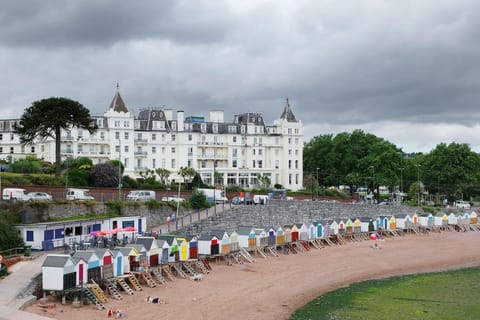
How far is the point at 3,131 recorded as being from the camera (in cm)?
8625

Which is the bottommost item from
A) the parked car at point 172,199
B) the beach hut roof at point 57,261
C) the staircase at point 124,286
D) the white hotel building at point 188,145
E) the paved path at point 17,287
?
the staircase at point 124,286

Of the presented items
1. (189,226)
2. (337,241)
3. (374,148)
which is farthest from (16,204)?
(374,148)

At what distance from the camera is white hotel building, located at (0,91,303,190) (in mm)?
76938

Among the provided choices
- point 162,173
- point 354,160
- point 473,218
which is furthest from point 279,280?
point 354,160

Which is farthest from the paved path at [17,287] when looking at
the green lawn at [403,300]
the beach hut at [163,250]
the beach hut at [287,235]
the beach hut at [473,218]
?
the beach hut at [473,218]

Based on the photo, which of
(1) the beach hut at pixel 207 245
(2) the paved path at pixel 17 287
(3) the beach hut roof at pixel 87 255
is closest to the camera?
(2) the paved path at pixel 17 287

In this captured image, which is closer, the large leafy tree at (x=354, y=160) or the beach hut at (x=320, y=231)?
the beach hut at (x=320, y=231)

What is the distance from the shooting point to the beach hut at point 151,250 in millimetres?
36688

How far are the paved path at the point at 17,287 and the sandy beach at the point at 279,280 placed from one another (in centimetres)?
85

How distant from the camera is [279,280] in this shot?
128ft

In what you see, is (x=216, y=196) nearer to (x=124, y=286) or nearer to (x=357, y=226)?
(x=357, y=226)

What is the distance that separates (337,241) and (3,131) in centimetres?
5127

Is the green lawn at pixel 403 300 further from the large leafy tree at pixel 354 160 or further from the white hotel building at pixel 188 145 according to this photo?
the large leafy tree at pixel 354 160

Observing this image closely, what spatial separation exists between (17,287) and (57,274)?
1809 mm
